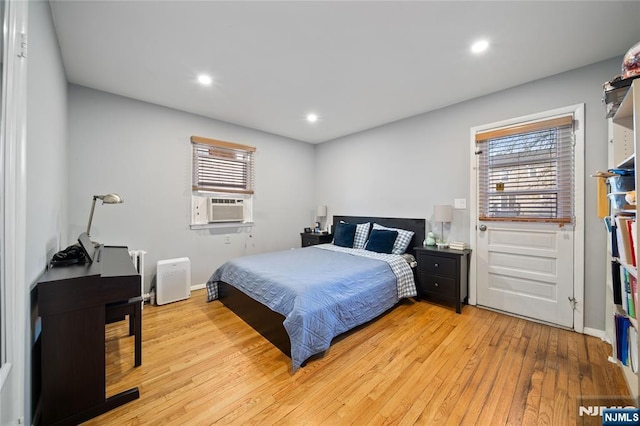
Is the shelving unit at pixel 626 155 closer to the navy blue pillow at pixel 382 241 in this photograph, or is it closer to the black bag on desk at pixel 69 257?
the navy blue pillow at pixel 382 241

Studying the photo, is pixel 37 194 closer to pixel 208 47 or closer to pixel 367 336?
pixel 208 47

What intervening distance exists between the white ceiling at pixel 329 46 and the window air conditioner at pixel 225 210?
4.84 ft

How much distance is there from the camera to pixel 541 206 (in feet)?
8.75

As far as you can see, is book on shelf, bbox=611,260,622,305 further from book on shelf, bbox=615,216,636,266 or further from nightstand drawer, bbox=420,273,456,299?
nightstand drawer, bbox=420,273,456,299

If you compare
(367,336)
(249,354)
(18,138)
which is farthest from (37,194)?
(367,336)

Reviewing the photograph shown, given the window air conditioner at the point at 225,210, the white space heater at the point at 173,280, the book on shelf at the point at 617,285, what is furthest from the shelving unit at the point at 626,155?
the window air conditioner at the point at 225,210

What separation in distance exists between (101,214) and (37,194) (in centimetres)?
172

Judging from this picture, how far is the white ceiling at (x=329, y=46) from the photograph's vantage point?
1755mm

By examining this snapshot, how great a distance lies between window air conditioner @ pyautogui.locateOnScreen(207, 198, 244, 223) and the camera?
3.81m

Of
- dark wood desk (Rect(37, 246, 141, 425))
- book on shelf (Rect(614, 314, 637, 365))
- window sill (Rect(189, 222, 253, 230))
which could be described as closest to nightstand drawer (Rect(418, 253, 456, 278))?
book on shelf (Rect(614, 314, 637, 365))

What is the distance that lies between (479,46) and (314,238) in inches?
138

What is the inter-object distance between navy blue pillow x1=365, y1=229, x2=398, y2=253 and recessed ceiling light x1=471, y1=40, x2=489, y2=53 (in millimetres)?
2258

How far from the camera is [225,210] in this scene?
3943 mm

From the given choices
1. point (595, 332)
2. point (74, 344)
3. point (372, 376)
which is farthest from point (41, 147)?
point (595, 332)
